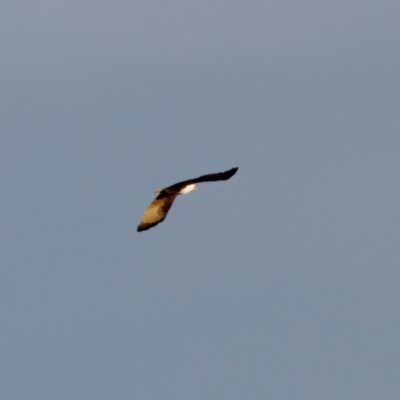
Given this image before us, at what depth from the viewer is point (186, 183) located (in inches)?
1303

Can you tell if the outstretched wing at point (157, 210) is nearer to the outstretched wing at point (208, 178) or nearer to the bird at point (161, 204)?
the bird at point (161, 204)

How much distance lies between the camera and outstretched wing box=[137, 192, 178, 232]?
3300cm

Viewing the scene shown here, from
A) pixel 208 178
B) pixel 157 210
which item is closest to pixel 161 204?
pixel 157 210

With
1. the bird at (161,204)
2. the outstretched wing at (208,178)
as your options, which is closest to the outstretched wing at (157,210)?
the bird at (161,204)

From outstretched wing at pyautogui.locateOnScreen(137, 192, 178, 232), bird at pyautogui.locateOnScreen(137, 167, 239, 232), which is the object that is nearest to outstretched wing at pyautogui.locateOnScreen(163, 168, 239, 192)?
bird at pyautogui.locateOnScreen(137, 167, 239, 232)

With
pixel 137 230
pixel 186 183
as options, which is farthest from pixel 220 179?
pixel 137 230

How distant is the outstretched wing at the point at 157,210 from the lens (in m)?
33.0

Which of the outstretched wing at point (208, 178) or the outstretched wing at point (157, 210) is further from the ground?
the outstretched wing at point (208, 178)

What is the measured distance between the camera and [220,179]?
32375 millimetres

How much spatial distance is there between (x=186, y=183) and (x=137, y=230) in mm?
2667

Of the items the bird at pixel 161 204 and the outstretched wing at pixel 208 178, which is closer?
the outstretched wing at pixel 208 178

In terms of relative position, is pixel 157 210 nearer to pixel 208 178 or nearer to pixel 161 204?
pixel 161 204

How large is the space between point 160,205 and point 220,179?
2.62 meters

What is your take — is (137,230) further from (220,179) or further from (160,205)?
(220,179)
